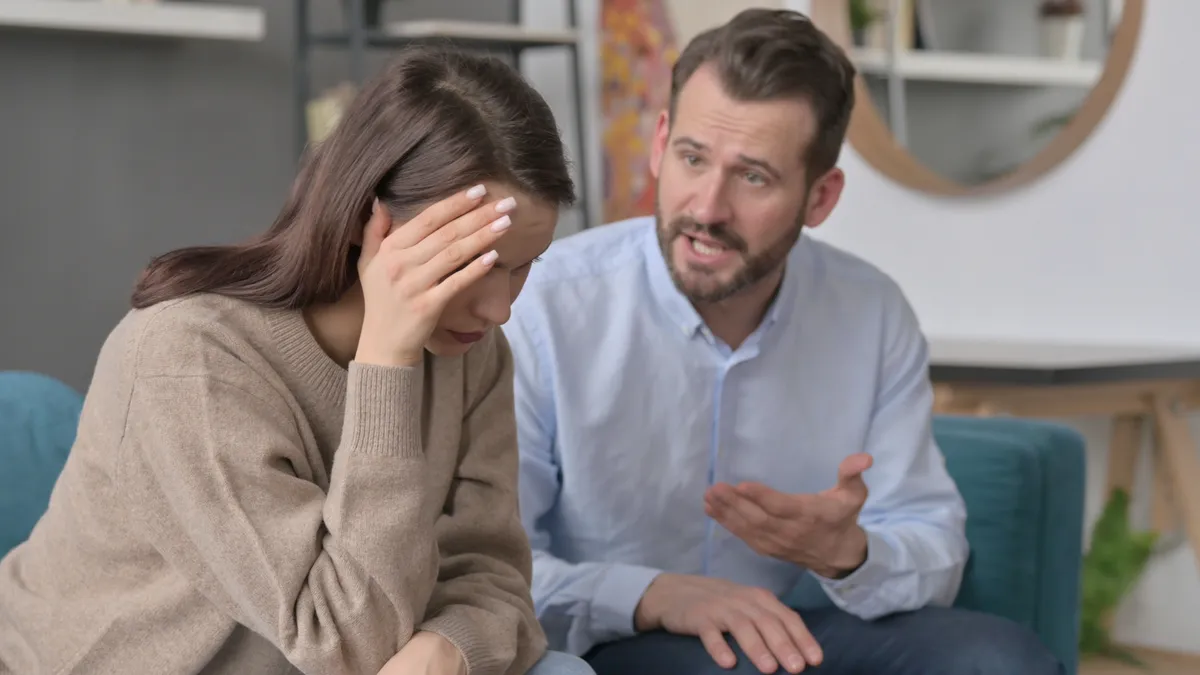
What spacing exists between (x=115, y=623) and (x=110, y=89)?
8.84 ft

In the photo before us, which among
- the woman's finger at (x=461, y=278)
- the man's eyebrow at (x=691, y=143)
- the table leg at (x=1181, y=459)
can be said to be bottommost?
the table leg at (x=1181, y=459)

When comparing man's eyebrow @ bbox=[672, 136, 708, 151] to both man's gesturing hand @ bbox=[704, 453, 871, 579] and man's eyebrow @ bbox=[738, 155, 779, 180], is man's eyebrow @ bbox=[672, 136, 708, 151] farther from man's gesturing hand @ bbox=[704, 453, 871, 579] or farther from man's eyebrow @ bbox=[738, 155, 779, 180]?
man's gesturing hand @ bbox=[704, 453, 871, 579]

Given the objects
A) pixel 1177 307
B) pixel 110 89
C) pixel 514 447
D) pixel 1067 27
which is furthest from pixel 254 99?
pixel 514 447

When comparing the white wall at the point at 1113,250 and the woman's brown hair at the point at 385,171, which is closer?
the woman's brown hair at the point at 385,171

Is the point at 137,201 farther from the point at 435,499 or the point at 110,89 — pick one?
the point at 435,499

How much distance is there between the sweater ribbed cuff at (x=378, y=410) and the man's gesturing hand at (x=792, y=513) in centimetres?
49

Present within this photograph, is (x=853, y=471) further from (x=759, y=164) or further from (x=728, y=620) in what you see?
(x=759, y=164)

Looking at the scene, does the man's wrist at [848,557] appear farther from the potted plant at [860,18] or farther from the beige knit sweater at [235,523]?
the potted plant at [860,18]

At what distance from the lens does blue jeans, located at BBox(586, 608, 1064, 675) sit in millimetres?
1555

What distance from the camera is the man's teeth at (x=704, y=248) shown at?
175cm

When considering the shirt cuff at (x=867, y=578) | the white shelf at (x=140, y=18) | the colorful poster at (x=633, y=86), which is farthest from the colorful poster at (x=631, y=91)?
the shirt cuff at (x=867, y=578)

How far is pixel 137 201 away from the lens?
370 centimetres

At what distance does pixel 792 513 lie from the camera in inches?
61.5

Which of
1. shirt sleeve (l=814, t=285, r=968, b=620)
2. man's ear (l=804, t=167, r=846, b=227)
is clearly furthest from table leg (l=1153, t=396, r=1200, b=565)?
man's ear (l=804, t=167, r=846, b=227)
